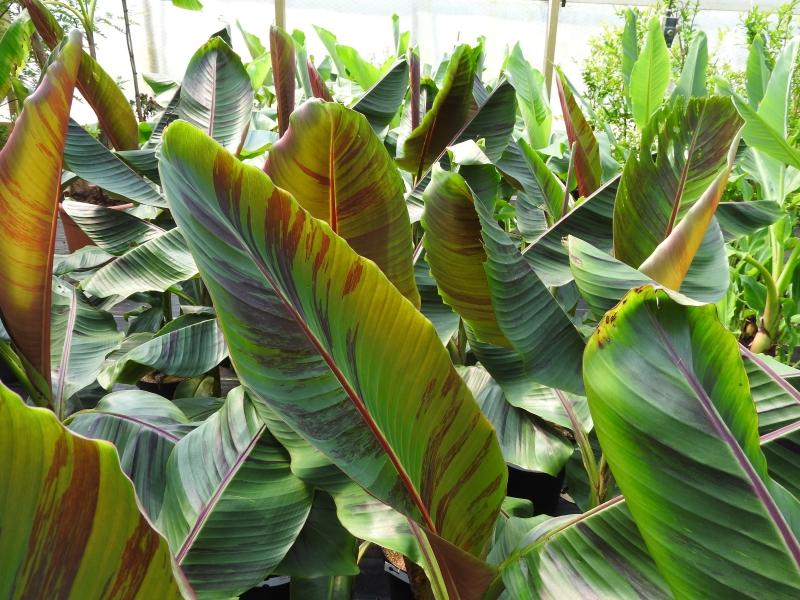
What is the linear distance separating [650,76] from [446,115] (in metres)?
0.61

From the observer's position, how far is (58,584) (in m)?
0.25

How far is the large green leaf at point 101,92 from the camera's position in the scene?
104cm

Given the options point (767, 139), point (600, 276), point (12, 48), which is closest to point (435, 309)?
point (600, 276)

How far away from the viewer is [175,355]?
32.9 inches

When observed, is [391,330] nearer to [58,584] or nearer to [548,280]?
[58,584]

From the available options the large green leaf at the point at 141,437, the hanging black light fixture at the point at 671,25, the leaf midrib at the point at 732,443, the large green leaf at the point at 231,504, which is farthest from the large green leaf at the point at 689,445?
the hanging black light fixture at the point at 671,25

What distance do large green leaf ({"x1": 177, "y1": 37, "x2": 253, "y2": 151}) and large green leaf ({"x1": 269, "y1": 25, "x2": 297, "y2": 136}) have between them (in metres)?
0.18

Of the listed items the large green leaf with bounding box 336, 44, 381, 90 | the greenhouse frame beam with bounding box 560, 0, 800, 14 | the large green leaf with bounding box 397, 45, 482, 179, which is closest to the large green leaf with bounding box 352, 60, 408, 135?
the large green leaf with bounding box 397, 45, 482, 179

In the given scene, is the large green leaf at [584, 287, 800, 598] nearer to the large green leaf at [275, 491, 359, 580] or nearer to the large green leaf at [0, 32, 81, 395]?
the large green leaf at [275, 491, 359, 580]

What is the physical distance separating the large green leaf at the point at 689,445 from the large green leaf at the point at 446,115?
2.02ft

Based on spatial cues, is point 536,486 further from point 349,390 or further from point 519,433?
point 349,390

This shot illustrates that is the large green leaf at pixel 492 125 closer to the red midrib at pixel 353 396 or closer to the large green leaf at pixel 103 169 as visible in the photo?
the large green leaf at pixel 103 169

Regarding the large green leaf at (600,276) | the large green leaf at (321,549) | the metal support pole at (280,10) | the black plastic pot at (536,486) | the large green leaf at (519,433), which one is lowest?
the black plastic pot at (536,486)

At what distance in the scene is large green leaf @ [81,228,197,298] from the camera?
91 centimetres
